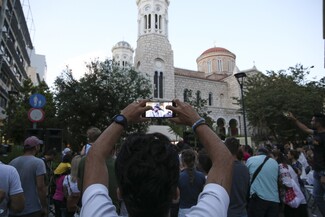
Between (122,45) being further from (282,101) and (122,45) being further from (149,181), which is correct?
(149,181)

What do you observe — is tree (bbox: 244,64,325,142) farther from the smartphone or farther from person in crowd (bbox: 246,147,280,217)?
the smartphone

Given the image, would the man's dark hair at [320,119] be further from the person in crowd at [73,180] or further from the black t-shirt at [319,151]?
the person in crowd at [73,180]

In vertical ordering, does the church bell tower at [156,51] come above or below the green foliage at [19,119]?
above

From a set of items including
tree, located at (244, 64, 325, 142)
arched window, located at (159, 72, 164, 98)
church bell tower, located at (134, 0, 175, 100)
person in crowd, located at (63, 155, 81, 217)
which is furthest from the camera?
arched window, located at (159, 72, 164, 98)

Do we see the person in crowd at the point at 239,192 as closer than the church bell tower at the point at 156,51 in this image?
Yes

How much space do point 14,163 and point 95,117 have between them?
17.0 m

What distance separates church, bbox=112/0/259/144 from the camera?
3919 centimetres

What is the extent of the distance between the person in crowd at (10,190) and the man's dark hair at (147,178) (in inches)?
109

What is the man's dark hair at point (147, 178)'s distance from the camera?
1108mm

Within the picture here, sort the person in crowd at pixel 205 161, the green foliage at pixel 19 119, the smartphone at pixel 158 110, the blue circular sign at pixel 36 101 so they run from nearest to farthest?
1. the smartphone at pixel 158 110
2. the person in crowd at pixel 205 161
3. the blue circular sign at pixel 36 101
4. the green foliage at pixel 19 119

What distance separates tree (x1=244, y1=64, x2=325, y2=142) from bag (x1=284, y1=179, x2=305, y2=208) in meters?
21.3

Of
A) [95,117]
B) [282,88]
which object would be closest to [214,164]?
[95,117]

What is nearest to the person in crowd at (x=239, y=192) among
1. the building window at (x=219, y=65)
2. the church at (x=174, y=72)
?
the church at (x=174, y=72)

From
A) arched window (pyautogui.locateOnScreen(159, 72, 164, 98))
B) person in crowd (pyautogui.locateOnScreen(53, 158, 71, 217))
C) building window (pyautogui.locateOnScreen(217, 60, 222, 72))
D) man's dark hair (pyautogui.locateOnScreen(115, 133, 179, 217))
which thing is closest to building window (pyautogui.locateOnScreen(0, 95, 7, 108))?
arched window (pyautogui.locateOnScreen(159, 72, 164, 98))
